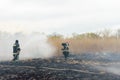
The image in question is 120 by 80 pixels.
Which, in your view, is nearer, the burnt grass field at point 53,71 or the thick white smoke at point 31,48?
the burnt grass field at point 53,71

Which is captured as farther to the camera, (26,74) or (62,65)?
(62,65)

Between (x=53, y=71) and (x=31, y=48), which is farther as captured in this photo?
(x=31, y=48)

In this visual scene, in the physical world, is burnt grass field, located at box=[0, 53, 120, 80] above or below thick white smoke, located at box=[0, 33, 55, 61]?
below

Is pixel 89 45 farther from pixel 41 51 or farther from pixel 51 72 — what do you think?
pixel 51 72

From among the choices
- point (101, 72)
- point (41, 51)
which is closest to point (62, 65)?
point (101, 72)

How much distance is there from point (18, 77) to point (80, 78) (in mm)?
3882

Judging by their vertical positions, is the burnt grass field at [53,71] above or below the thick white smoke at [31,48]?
below

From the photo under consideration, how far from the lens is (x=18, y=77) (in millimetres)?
26281

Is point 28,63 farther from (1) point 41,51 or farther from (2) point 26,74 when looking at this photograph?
(1) point 41,51

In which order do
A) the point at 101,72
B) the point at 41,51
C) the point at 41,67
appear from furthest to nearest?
the point at 41,51, the point at 41,67, the point at 101,72

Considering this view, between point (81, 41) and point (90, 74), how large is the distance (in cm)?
2317

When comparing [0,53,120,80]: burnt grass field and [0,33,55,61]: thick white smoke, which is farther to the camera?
[0,33,55,61]: thick white smoke

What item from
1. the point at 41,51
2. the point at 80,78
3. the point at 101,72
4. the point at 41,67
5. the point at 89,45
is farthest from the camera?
the point at 89,45

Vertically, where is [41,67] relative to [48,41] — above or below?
below
